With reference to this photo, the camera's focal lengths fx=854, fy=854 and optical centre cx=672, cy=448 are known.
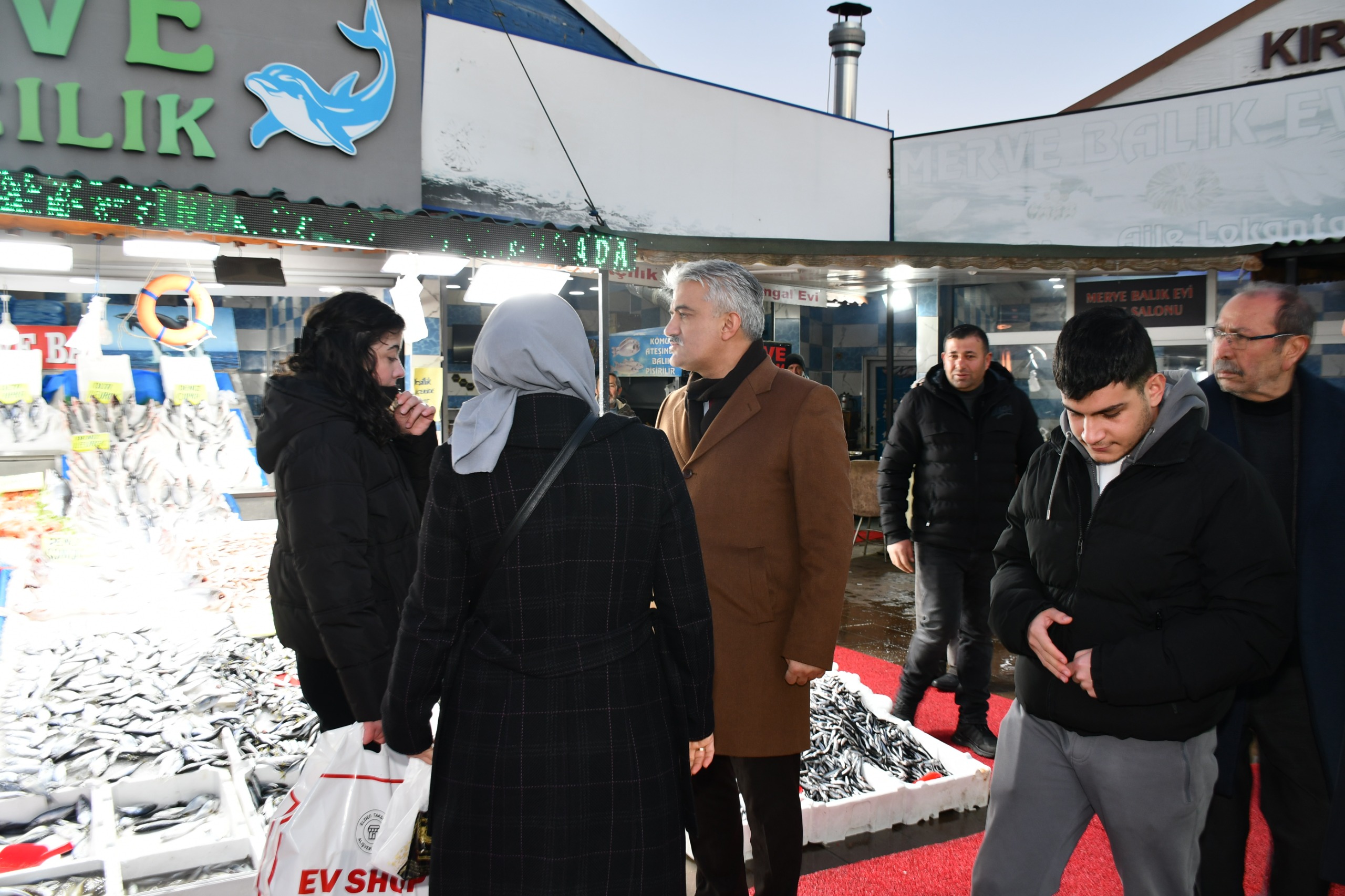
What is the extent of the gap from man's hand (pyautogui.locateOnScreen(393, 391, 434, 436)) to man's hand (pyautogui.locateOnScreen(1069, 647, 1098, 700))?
6.68 ft

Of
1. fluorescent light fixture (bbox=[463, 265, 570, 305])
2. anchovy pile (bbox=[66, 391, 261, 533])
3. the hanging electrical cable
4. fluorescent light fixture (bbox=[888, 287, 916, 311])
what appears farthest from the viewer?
fluorescent light fixture (bbox=[888, 287, 916, 311])

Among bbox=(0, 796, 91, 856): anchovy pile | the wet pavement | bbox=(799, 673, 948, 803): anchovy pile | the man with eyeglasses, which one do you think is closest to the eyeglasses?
the man with eyeglasses

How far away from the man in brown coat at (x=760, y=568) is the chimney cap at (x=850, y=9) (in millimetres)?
10862

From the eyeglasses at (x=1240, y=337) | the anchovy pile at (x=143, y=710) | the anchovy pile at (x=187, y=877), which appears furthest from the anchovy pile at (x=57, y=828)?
the eyeglasses at (x=1240, y=337)

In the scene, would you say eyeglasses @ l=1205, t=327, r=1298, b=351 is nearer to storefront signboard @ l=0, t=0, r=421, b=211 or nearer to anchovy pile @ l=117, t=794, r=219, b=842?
anchovy pile @ l=117, t=794, r=219, b=842

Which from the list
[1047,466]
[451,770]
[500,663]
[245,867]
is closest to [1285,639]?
[1047,466]

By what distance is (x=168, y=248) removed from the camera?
15.4ft

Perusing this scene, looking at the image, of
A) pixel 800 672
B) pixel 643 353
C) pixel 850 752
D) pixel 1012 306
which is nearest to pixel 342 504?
pixel 800 672

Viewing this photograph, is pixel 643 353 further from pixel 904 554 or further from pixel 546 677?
pixel 546 677

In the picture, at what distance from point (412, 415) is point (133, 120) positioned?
4334 millimetres

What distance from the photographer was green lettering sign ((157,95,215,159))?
223 inches

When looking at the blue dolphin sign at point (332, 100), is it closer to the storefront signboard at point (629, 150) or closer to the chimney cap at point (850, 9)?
the storefront signboard at point (629, 150)

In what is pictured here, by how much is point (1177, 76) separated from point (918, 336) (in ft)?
16.5

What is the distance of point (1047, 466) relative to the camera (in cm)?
232
